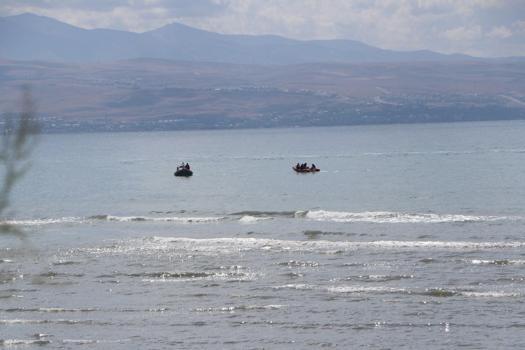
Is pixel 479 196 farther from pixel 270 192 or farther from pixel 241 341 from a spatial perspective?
pixel 241 341

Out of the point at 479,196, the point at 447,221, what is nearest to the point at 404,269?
the point at 447,221

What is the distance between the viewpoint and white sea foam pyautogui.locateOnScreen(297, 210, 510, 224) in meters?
52.6

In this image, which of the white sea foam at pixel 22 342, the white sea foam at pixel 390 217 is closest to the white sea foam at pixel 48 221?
the white sea foam at pixel 390 217

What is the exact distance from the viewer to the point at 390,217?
178 ft

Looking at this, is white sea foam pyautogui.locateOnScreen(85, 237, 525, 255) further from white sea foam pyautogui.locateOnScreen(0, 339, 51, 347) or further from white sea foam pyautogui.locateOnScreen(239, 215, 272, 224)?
white sea foam pyautogui.locateOnScreen(0, 339, 51, 347)

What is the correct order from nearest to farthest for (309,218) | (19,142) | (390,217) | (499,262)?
(19,142)
(499,262)
(390,217)
(309,218)

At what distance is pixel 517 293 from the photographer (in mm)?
28391

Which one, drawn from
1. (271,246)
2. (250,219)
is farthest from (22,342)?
(250,219)

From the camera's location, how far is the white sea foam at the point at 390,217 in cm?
5259

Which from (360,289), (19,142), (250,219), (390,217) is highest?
(19,142)

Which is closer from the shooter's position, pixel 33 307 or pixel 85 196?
pixel 33 307

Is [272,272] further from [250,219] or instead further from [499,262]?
[250,219]

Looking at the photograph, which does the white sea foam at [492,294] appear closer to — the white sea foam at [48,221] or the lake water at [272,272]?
the lake water at [272,272]

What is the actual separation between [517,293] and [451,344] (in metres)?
6.16
